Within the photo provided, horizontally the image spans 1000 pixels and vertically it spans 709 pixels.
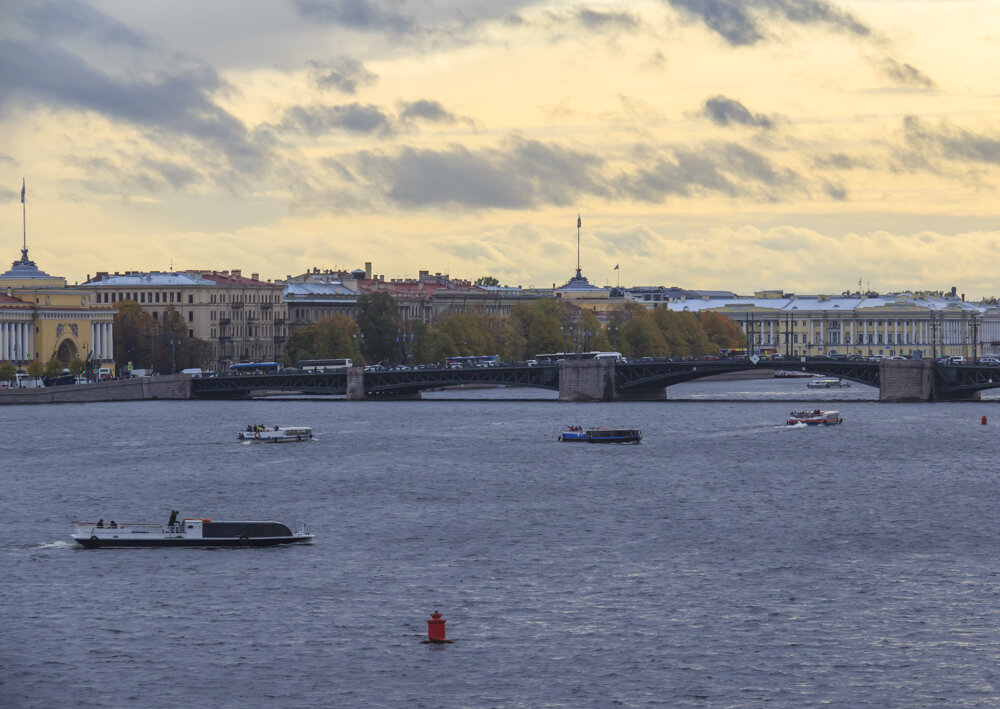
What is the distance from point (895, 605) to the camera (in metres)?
37.1

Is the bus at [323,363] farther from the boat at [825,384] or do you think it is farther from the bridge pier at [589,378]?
the boat at [825,384]

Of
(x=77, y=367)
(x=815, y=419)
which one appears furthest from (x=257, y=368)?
(x=815, y=419)

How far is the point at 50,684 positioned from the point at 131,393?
8283 centimetres

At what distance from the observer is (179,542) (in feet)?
148

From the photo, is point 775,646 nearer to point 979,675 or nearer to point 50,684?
point 979,675

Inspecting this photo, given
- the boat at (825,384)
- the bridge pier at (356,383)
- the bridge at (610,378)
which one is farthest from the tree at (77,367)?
the boat at (825,384)

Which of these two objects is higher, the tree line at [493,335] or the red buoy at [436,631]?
the tree line at [493,335]

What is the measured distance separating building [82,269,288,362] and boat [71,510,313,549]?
100633 mm

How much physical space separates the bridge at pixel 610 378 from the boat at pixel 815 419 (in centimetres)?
624

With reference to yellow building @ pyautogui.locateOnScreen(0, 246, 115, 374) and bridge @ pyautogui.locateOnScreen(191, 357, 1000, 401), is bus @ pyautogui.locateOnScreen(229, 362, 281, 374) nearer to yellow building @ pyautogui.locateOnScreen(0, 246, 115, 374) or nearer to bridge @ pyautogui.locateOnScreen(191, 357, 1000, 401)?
bridge @ pyautogui.locateOnScreen(191, 357, 1000, 401)

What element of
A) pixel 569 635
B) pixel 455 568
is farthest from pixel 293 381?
pixel 569 635

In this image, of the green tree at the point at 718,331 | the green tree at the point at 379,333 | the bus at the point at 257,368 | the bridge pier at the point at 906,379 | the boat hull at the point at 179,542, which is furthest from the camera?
the green tree at the point at 718,331

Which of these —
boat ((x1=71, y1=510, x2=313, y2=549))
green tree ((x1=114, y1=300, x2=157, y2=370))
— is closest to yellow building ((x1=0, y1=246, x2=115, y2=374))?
green tree ((x1=114, y1=300, x2=157, y2=370))

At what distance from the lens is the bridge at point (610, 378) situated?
9681 centimetres
